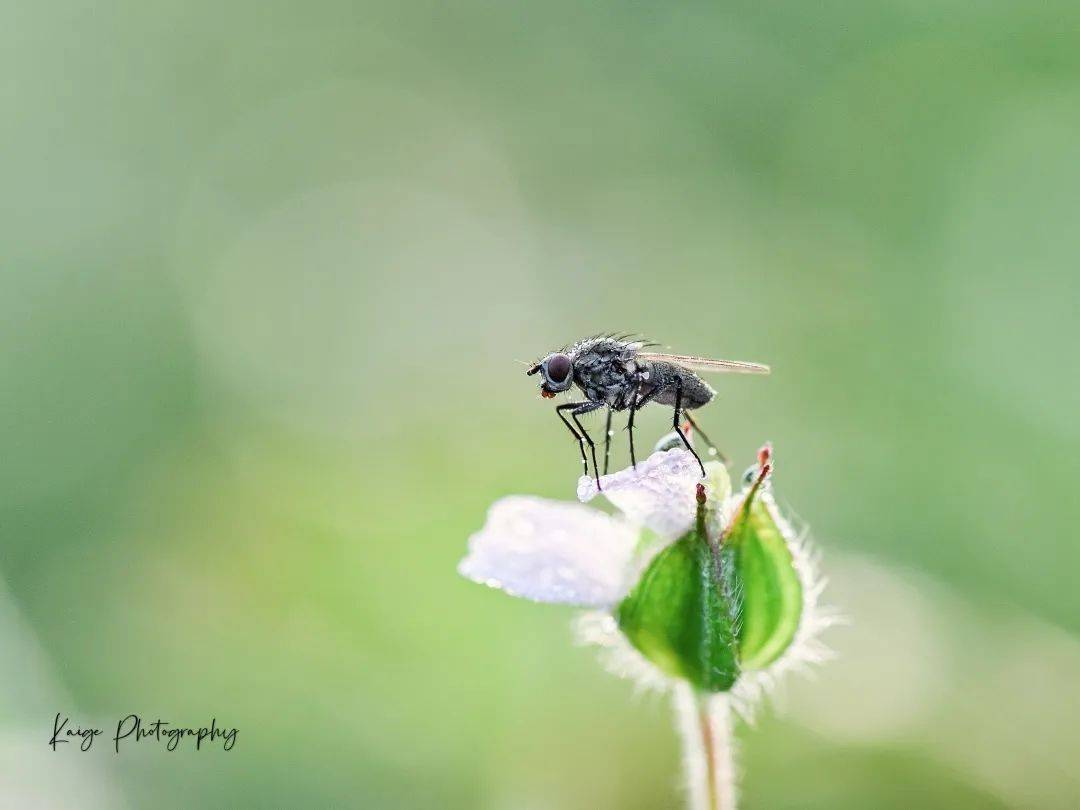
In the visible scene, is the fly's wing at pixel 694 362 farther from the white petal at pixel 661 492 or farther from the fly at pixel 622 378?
the white petal at pixel 661 492

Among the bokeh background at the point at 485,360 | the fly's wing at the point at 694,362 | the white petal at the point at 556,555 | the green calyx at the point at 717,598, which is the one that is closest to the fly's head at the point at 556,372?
the fly's wing at the point at 694,362

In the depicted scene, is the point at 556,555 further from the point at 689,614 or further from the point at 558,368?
the point at 558,368

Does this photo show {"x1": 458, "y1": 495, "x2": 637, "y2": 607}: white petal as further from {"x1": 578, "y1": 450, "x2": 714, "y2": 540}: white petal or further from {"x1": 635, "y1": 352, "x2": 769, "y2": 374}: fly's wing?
{"x1": 635, "y1": 352, "x2": 769, "y2": 374}: fly's wing

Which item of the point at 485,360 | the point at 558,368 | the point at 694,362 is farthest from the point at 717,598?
the point at 485,360

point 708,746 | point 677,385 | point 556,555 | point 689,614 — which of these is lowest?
point 708,746

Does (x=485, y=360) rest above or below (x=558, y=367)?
above
